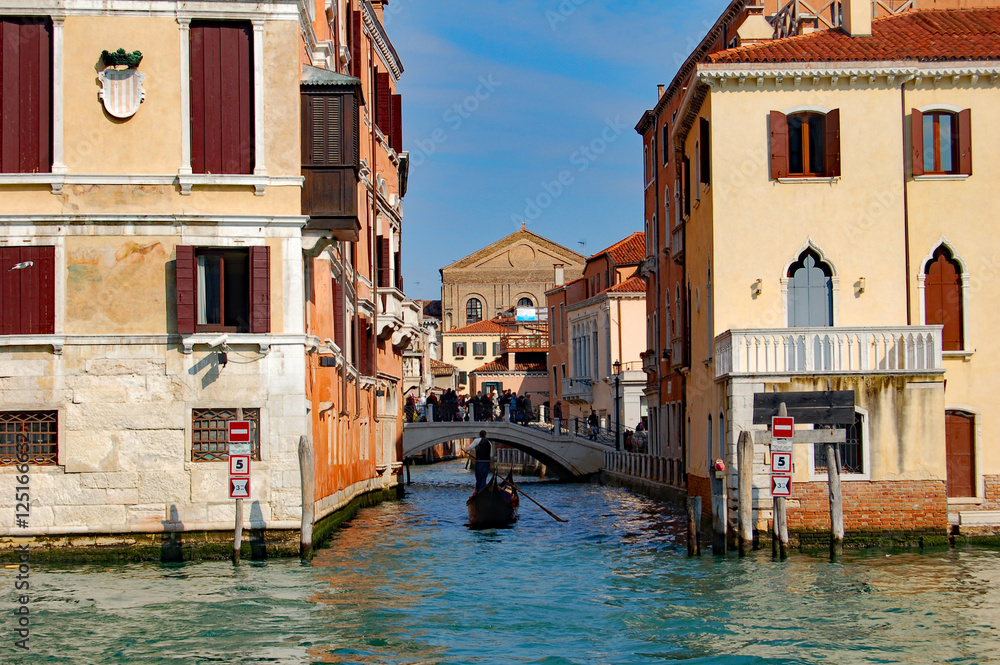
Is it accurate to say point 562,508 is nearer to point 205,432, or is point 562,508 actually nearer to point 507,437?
point 507,437

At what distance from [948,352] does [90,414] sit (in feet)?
39.7

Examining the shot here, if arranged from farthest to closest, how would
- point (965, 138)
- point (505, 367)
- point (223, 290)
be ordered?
point (505, 367) < point (965, 138) < point (223, 290)

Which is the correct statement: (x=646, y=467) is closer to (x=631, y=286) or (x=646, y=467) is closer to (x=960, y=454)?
(x=960, y=454)

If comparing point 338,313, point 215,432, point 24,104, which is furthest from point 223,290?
point 338,313

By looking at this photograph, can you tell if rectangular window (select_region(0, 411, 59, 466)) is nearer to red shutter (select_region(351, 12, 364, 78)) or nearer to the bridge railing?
red shutter (select_region(351, 12, 364, 78))

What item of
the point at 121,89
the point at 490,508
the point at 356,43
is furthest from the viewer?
the point at 356,43

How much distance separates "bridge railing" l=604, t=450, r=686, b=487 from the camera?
2942cm

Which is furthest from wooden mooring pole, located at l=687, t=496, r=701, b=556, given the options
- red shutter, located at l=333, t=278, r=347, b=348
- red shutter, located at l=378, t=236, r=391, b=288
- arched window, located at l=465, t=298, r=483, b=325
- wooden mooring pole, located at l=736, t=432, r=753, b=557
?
arched window, located at l=465, t=298, r=483, b=325

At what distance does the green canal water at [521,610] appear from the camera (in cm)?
1159

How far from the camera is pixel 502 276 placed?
2963 inches

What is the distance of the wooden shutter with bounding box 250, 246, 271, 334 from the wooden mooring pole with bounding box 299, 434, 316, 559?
1532 millimetres

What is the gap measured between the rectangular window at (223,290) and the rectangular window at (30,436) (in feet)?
6.89

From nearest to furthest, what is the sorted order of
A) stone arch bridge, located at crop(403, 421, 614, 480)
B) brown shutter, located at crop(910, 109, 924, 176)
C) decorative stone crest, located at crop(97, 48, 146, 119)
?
decorative stone crest, located at crop(97, 48, 146, 119), brown shutter, located at crop(910, 109, 924, 176), stone arch bridge, located at crop(403, 421, 614, 480)

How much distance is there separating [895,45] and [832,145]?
203cm
